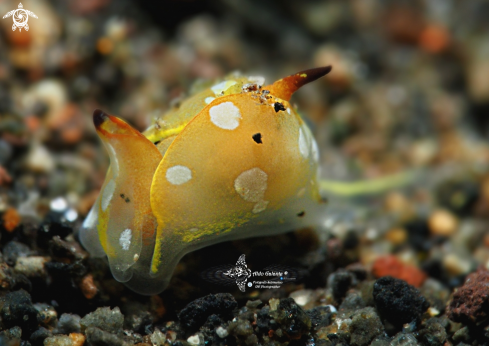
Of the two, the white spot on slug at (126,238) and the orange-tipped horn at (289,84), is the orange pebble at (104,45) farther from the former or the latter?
the white spot on slug at (126,238)

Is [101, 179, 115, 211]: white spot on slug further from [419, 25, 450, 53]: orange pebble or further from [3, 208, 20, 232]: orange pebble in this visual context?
[419, 25, 450, 53]: orange pebble

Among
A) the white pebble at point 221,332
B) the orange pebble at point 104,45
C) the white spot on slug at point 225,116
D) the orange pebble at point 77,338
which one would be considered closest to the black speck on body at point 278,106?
the white spot on slug at point 225,116

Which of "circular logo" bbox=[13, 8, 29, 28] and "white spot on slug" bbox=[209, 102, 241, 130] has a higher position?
"circular logo" bbox=[13, 8, 29, 28]

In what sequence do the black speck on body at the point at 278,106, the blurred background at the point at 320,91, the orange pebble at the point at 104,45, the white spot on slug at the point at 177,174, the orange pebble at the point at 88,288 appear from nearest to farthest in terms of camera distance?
the white spot on slug at the point at 177,174 → the black speck on body at the point at 278,106 → the orange pebble at the point at 88,288 → the blurred background at the point at 320,91 → the orange pebble at the point at 104,45

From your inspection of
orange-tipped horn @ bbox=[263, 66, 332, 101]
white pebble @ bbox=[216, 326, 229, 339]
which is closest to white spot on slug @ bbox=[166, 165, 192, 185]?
orange-tipped horn @ bbox=[263, 66, 332, 101]

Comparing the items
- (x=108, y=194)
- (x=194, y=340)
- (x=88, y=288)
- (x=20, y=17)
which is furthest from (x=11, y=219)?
(x=20, y=17)
